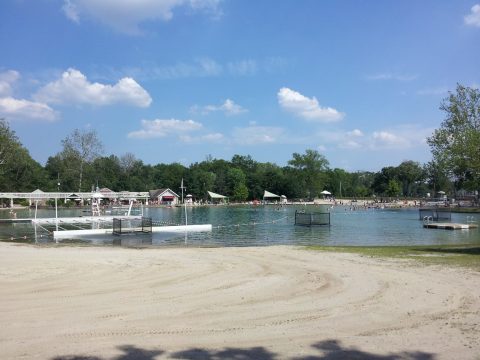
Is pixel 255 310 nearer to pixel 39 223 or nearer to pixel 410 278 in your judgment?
pixel 410 278

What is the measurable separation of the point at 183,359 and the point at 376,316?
168 inches

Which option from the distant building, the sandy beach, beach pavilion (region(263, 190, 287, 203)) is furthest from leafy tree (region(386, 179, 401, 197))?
the sandy beach

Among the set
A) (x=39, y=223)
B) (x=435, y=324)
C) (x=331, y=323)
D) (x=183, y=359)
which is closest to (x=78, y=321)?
(x=183, y=359)

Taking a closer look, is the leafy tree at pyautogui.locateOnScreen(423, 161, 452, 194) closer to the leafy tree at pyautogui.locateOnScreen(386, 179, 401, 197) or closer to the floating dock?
the leafy tree at pyautogui.locateOnScreen(386, 179, 401, 197)

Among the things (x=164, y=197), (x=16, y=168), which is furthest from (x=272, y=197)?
(x=16, y=168)

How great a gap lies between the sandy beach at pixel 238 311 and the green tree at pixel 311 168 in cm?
13330

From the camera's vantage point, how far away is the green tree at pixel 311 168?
148 meters

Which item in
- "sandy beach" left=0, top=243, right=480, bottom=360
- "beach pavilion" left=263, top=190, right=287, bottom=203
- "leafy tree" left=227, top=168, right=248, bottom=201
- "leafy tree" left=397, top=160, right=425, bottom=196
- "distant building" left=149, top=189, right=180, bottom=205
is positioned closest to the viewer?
"sandy beach" left=0, top=243, right=480, bottom=360

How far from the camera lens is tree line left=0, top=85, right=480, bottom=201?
101 meters

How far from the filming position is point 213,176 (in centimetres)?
13625

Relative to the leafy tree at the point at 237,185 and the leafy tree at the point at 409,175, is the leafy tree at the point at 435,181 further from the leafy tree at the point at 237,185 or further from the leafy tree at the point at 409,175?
the leafy tree at the point at 237,185

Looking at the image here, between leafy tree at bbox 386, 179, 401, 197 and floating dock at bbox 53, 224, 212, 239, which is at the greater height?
leafy tree at bbox 386, 179, 401, 197

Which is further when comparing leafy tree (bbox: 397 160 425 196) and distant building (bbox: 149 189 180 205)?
leafy tree (bbox: 397 160 425 196)

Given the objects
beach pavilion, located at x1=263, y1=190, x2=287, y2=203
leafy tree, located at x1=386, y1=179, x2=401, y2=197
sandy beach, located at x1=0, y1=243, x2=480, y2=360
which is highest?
leafy tree, located at x1=386, y1=179, x2=401, y2=197
